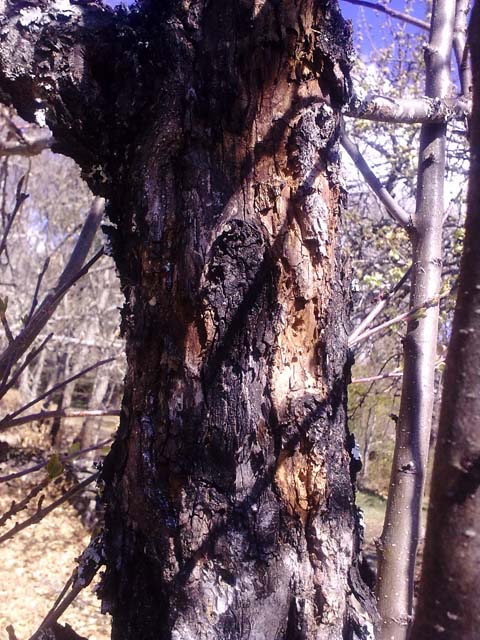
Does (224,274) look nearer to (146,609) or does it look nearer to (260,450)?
(260,450)

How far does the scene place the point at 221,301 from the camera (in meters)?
1.00

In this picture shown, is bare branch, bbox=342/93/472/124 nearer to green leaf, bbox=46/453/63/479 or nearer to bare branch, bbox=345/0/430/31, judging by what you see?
bare branch, bbox=345/0/430/31

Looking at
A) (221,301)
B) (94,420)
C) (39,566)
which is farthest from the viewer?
(94,420)

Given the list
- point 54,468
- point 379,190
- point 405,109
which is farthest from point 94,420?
point 405,109

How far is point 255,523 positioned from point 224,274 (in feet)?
1.44

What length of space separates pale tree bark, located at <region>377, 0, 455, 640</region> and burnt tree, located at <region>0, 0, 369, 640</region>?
2.38ft

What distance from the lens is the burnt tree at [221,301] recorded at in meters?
0.98

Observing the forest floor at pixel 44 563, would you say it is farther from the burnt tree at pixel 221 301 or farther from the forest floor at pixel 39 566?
the burnt tree at pixel 221 301

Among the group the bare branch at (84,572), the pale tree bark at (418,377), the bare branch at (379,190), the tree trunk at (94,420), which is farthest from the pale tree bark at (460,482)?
the tree trunk at (94,420)

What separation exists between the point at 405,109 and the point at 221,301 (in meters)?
1.07

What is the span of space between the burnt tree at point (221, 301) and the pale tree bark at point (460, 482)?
0.44m

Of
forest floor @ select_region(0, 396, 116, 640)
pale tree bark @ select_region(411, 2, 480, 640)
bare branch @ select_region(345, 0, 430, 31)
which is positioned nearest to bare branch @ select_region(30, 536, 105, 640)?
pale tree bark @ select_region(411, 2, 480, 640)

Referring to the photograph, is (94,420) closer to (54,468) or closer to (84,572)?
(54,468)

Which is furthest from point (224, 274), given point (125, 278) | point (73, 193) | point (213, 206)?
point (73, 193)
